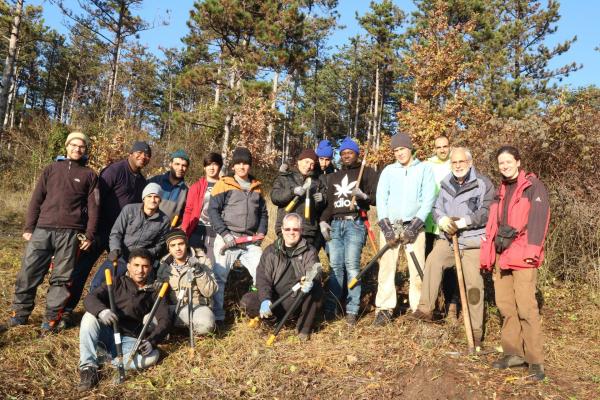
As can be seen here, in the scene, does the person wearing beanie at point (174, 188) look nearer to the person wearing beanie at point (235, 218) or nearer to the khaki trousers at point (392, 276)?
the person wearing beanie at point (235, 218)

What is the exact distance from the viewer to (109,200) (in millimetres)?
5461

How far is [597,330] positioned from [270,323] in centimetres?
408

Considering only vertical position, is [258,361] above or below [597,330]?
below

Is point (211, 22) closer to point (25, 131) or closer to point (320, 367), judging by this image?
point (25, 131)

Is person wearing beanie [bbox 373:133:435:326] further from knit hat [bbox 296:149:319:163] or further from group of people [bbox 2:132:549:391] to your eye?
knit hat [bbox 296:149:319:163]

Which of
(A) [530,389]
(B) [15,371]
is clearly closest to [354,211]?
(A) [530,389]

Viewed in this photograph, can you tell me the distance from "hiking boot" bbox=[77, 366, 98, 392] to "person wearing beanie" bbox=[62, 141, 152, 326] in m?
1.34

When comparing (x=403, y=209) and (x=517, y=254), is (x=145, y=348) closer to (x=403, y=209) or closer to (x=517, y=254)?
(x=403, y=209)

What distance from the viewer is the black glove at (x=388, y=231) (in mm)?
4883

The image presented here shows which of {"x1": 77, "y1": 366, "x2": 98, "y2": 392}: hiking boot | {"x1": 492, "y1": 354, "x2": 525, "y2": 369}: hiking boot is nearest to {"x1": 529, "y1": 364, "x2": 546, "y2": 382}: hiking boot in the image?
{"x1": 492, "y1": 354, "x2": 525, "y2": 369}: hiking boot

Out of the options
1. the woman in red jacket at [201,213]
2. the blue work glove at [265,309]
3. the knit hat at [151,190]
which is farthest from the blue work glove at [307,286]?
the knit hat at [151,190]

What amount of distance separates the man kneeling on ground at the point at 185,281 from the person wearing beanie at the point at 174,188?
0.85m

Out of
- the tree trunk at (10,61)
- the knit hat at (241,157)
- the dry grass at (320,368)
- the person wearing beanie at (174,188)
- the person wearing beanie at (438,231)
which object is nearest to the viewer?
the dry grass at (320,368)

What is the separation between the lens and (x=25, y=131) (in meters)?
24.4
